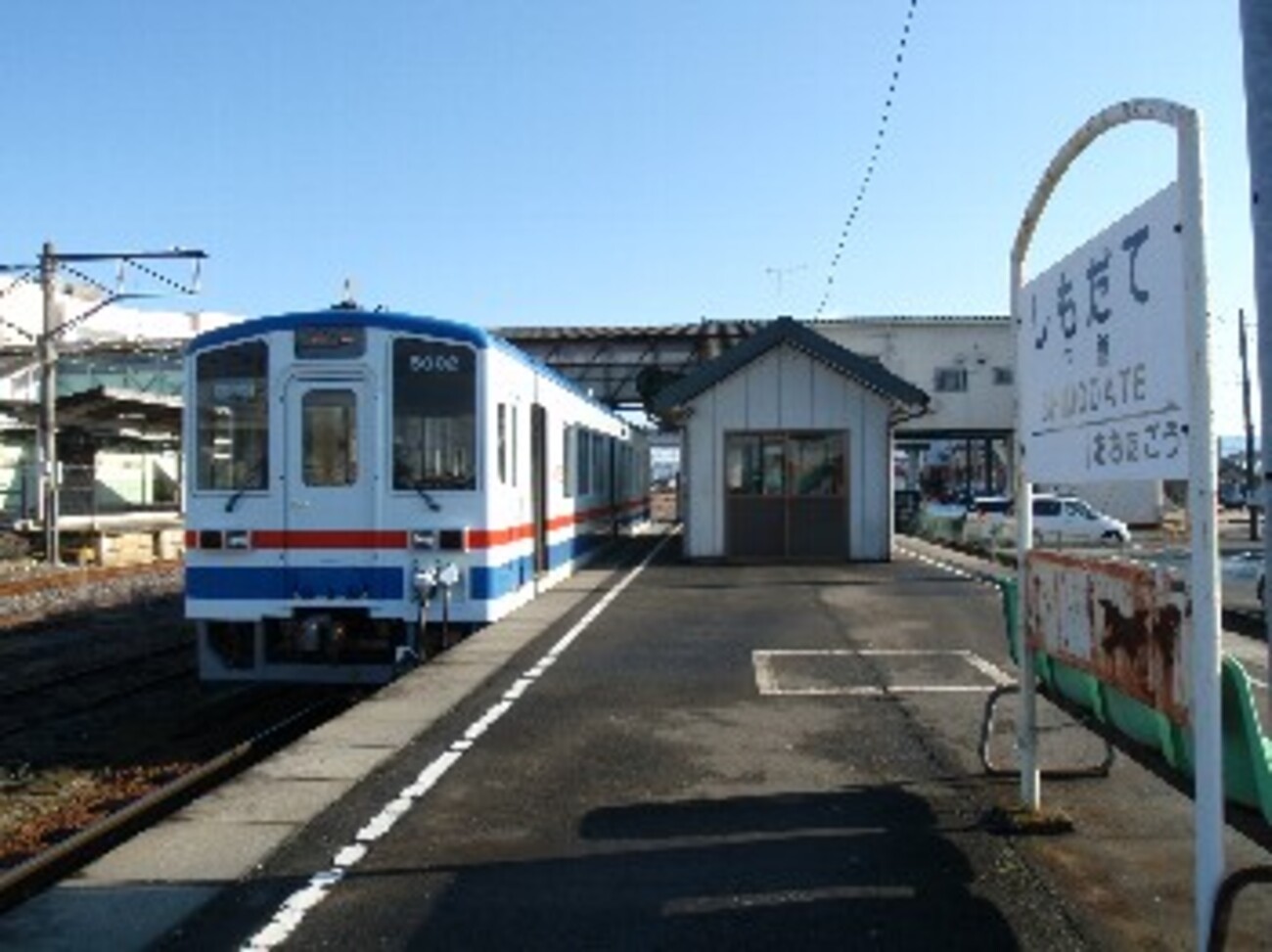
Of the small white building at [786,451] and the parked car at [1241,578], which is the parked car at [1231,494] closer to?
the parked car at [1241,578]

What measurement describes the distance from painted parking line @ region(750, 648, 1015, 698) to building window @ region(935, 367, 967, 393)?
3372 centimetres

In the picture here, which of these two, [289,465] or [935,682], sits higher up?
[289,465]

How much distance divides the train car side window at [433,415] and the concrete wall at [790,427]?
12.2 m

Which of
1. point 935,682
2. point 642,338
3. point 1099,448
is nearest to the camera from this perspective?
Result: point 1099,448

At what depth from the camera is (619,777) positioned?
22.7 ft

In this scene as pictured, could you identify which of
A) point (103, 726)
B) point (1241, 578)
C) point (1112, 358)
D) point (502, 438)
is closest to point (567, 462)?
point (502, 438)

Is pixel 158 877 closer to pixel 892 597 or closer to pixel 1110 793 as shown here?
pixel 1110 793

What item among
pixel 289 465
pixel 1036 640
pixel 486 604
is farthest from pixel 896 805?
pixel 289 465

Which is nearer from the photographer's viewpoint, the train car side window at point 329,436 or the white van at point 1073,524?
the train car side window at point 329,436

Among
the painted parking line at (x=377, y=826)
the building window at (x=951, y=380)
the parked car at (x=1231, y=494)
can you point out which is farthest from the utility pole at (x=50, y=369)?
the parked car at (x=1231, y=494)

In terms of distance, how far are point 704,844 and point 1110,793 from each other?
2.17 m

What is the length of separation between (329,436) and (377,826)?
5604mm

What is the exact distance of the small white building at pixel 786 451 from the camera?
22.8 m

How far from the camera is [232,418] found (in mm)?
11258
